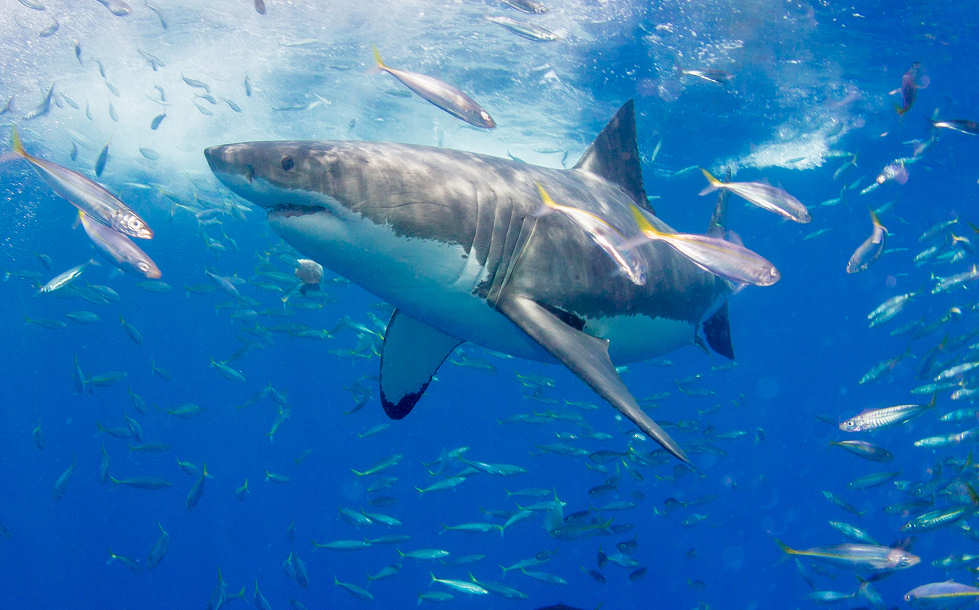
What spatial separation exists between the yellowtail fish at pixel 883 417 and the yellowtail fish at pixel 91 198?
759 cm

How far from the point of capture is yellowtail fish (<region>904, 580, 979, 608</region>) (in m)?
5.07

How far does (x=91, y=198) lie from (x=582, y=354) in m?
3.65

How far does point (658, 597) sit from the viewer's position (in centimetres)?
3538

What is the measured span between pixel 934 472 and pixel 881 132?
1468cm

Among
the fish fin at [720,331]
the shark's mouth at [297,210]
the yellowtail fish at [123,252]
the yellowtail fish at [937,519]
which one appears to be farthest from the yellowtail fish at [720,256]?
the yellowtail fish at [937,519]

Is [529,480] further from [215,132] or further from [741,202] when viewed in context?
[215,132]

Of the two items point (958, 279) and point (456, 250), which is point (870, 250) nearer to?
point (958, 279)

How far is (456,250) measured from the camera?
126 inches

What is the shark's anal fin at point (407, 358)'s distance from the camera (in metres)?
4.46

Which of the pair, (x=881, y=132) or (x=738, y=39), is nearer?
(x=738, y=39)

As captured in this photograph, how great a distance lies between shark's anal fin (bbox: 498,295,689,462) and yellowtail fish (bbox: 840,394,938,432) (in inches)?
197

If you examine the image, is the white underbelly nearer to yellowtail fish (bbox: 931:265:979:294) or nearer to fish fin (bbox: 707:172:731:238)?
fish fin (bbox: 707:172:731:238)

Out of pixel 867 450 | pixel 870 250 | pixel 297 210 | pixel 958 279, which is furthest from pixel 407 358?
pixel 958 279

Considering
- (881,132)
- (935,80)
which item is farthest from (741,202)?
(935,80)
